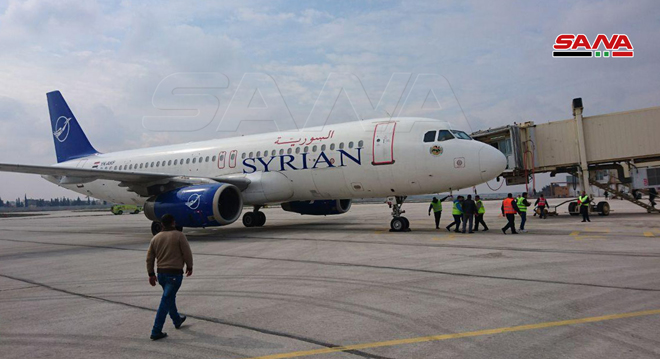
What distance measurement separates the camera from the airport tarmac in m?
4.43

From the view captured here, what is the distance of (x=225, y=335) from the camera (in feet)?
16.2

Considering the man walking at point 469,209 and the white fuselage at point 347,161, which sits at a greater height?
the white fuselage at point 347,161

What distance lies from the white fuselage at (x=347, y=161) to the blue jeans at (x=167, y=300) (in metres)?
10.5

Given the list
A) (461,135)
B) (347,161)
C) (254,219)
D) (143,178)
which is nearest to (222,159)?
(254,219)

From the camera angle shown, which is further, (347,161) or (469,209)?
(347,161)

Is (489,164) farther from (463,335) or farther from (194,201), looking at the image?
(463,335)

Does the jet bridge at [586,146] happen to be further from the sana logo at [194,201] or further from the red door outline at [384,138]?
the sana logo at [194,201]

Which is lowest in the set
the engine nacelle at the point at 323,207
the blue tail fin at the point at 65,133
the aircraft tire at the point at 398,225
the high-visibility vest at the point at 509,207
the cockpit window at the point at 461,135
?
the aircraft tire at the point at 398,225

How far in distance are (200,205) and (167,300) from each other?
1045cm

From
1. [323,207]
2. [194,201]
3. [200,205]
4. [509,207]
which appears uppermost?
[194,201]

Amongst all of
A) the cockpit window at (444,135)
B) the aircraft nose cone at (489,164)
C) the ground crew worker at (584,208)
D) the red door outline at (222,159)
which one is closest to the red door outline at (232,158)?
the red door outline at (222,159)

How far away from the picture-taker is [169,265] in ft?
16.7

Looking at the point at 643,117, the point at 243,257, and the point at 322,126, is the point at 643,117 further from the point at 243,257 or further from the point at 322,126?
the point at 243,257

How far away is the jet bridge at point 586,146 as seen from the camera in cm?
1995
